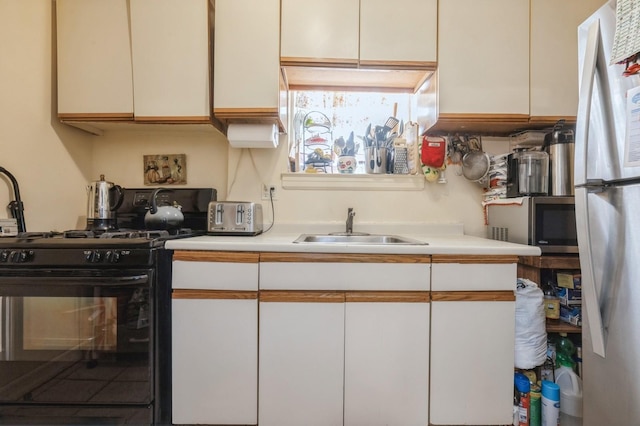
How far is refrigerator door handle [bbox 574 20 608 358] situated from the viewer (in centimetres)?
97

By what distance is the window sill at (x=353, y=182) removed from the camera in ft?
6.14

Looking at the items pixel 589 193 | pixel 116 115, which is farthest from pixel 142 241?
pixel 589 193

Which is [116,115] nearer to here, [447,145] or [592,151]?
[447,145]

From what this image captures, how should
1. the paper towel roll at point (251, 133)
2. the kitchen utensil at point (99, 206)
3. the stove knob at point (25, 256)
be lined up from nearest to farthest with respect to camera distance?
1. the stove knob at point (25, 256)
2. the kitchen utensil at point (99, 206)
3. the paper towel roll at point (251, 133)

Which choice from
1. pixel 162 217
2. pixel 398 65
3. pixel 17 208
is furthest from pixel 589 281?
pixel 17 208

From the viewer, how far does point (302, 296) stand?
1.26 metres

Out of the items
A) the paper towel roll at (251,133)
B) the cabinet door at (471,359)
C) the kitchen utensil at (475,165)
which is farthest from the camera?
the kitchen utensil at (475,165)

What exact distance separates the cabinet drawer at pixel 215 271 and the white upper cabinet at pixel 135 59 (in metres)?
0.80

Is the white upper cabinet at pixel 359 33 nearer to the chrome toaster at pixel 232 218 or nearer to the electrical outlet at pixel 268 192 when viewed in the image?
the electrical outlet at pixel 268 192

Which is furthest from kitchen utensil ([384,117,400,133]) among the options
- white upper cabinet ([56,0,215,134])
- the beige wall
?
white upper cabinet ([56,0,215,134])

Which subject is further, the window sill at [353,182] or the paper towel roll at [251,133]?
the window sill at [353,182]

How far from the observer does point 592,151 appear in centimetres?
99

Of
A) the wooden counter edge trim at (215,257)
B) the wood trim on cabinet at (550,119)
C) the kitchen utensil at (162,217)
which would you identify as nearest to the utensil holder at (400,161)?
the wood trim on cabinet at (550,119)

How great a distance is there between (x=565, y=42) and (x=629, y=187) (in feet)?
3.96
